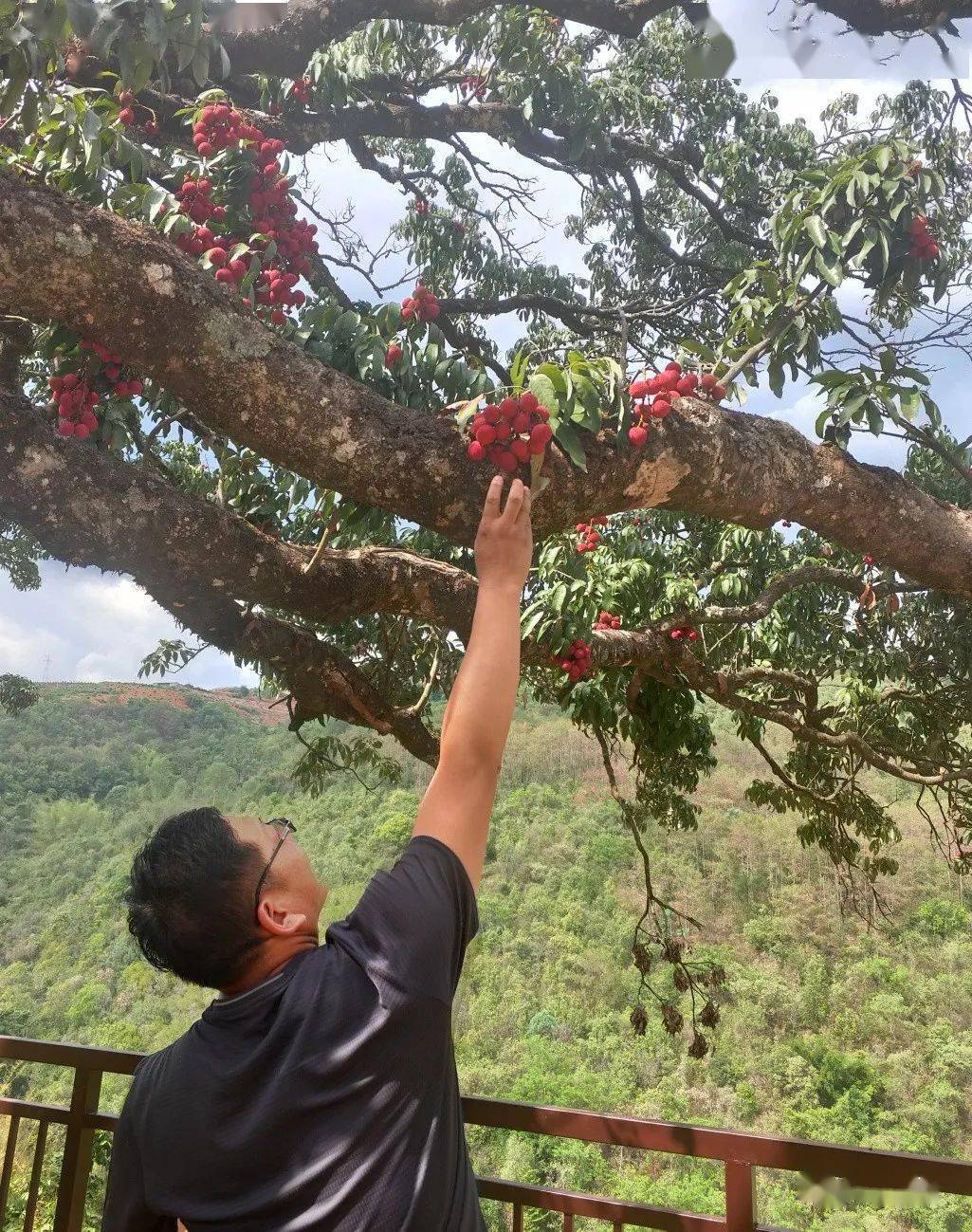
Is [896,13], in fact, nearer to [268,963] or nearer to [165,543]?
[165,543]

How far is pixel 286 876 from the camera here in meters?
0.64

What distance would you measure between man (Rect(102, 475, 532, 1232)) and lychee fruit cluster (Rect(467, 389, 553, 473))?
1.82 feet

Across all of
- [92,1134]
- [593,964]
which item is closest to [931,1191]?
[92,1134]

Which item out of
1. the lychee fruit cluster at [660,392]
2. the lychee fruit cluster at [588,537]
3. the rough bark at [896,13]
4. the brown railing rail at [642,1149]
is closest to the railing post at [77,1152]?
the brown railing rail at [642,1149]

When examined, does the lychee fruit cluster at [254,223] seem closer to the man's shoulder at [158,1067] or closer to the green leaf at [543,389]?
the green leaf at [543,389]

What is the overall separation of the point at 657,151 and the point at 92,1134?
416 centimetres

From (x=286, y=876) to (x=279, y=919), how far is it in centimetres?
3

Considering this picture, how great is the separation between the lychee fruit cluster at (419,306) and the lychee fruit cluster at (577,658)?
698mm

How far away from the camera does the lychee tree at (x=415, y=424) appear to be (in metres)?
1.20

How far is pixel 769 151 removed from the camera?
385 cm

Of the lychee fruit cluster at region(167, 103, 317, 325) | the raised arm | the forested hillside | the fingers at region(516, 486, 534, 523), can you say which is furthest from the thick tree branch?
the forested hillside

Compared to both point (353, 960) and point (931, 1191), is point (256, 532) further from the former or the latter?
point (931, 1191)

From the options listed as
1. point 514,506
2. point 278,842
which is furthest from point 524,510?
point 278,842

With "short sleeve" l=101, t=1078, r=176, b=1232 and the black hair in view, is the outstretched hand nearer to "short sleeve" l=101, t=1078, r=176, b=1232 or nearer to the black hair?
the black hair
